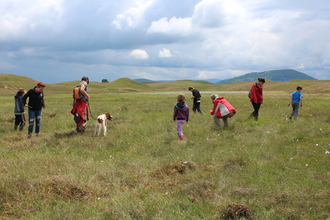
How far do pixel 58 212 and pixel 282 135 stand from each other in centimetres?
880

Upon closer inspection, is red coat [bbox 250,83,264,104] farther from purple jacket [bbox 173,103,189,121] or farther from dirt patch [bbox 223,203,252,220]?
dirt patch [bbox 223,203,252,220]

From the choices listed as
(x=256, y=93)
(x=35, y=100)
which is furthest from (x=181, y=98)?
(x=35, y=100)

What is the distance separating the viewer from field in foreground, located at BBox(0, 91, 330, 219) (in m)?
4.54

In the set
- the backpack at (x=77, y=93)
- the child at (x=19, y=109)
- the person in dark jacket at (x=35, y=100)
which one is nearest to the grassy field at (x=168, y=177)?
the person in dark jacket at (x=35, y=100)

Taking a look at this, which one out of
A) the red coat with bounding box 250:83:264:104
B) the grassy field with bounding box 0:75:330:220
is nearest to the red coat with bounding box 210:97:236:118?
the grassy field with bounding box 0:75:330:220

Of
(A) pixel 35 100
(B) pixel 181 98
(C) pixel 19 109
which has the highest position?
(B) pixel 181 98

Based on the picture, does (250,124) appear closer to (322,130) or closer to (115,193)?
(322,130)

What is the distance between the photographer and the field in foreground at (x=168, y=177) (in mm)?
4543

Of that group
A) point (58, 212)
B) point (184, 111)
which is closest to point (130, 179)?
point (58, 212)

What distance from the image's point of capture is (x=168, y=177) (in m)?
6.17

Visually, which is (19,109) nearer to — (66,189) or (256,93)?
(66,189)

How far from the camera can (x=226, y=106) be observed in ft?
37.9

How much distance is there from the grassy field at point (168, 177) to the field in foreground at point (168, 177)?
2 cm

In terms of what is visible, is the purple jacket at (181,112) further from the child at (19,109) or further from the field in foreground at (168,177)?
the child at (19,109)
